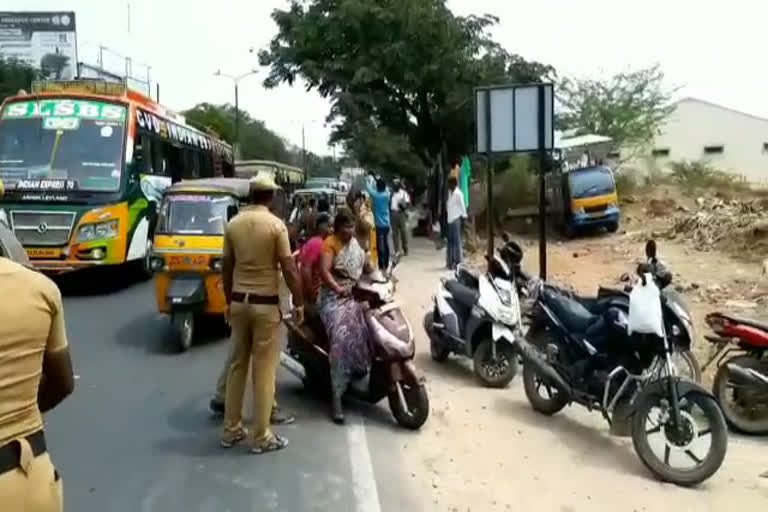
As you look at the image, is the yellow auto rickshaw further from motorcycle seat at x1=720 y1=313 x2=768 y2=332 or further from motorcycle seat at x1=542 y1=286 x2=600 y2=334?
motorcycle seat at x1=720 y1=313 x2=768 y2=332

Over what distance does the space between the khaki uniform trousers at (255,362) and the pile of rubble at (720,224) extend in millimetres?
15240

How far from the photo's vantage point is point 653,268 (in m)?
5.73

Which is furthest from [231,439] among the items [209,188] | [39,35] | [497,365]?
[39,35]

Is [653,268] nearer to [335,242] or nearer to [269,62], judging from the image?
[335,242]

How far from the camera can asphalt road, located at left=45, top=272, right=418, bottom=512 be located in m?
4.90

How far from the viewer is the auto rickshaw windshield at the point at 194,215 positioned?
9.36 m

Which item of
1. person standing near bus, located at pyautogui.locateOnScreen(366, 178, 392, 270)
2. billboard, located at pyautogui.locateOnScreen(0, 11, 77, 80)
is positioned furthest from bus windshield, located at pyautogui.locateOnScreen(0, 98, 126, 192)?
billboard, located at pyautogui.locateOnScreen(0, 11, 77, 80)

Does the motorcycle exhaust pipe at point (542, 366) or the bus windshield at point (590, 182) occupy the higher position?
the bus windshield at point (590, 182)

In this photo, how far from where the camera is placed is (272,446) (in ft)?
18.7

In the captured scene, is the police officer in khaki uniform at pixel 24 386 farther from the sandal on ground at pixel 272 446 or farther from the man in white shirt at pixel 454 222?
the man in white shirt at pixel 454 222

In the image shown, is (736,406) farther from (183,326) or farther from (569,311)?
(183,326)

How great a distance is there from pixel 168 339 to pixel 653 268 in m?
5.61

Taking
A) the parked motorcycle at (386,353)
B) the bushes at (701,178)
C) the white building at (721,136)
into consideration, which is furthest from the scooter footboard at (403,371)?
the white building at (721,136)

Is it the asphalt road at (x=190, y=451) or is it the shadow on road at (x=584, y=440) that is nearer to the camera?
the asphalt road at (x=190, y=451)
